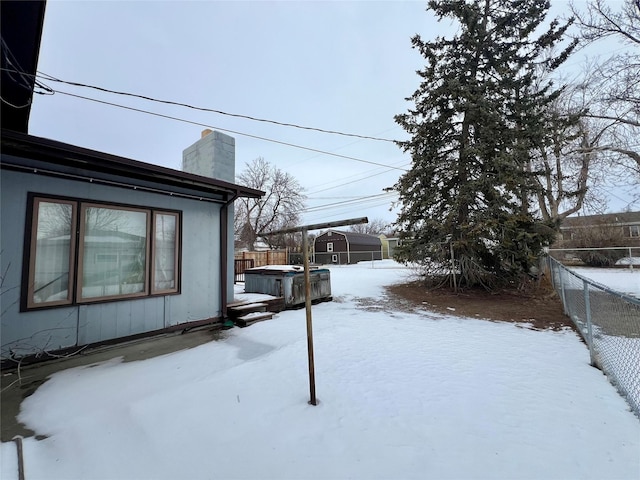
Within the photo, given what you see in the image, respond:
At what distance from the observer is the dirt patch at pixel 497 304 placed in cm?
600

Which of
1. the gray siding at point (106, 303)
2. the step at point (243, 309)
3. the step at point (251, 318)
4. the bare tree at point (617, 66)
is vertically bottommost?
the step at point (251, 318)

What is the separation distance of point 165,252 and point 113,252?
2.44 feet

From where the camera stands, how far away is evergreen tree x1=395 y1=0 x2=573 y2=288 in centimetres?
811

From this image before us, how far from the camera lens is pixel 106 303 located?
13.2 feet

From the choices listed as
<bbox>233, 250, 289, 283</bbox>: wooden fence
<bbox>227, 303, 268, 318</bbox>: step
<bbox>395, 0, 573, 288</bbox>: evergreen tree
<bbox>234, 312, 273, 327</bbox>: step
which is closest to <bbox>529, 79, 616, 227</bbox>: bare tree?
<bbox>395, 0, 573, 288</bbox>: evergreen tree

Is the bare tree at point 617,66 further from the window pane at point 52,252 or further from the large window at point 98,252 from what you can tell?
the window pane at point 52,252

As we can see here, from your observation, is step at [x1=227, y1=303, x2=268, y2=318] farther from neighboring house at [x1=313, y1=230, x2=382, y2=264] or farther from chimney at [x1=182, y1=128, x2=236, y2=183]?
neighboring house at [x1=313, y1=230, x2=382, y2=264]

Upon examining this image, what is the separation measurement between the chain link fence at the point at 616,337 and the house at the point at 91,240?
18.6 ft

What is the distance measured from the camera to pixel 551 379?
3121 mm

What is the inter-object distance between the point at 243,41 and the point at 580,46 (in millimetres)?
10626

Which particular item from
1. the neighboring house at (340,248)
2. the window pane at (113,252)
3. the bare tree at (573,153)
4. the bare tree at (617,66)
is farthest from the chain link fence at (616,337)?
the neighboring house at (340,248)

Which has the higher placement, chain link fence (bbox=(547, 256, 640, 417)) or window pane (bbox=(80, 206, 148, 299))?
window pane (bbox=(80, 206, 148, 299))

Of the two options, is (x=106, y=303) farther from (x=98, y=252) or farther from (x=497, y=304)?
(x=497, y=304)

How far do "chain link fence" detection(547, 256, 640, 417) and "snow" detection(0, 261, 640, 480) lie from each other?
143 mm
